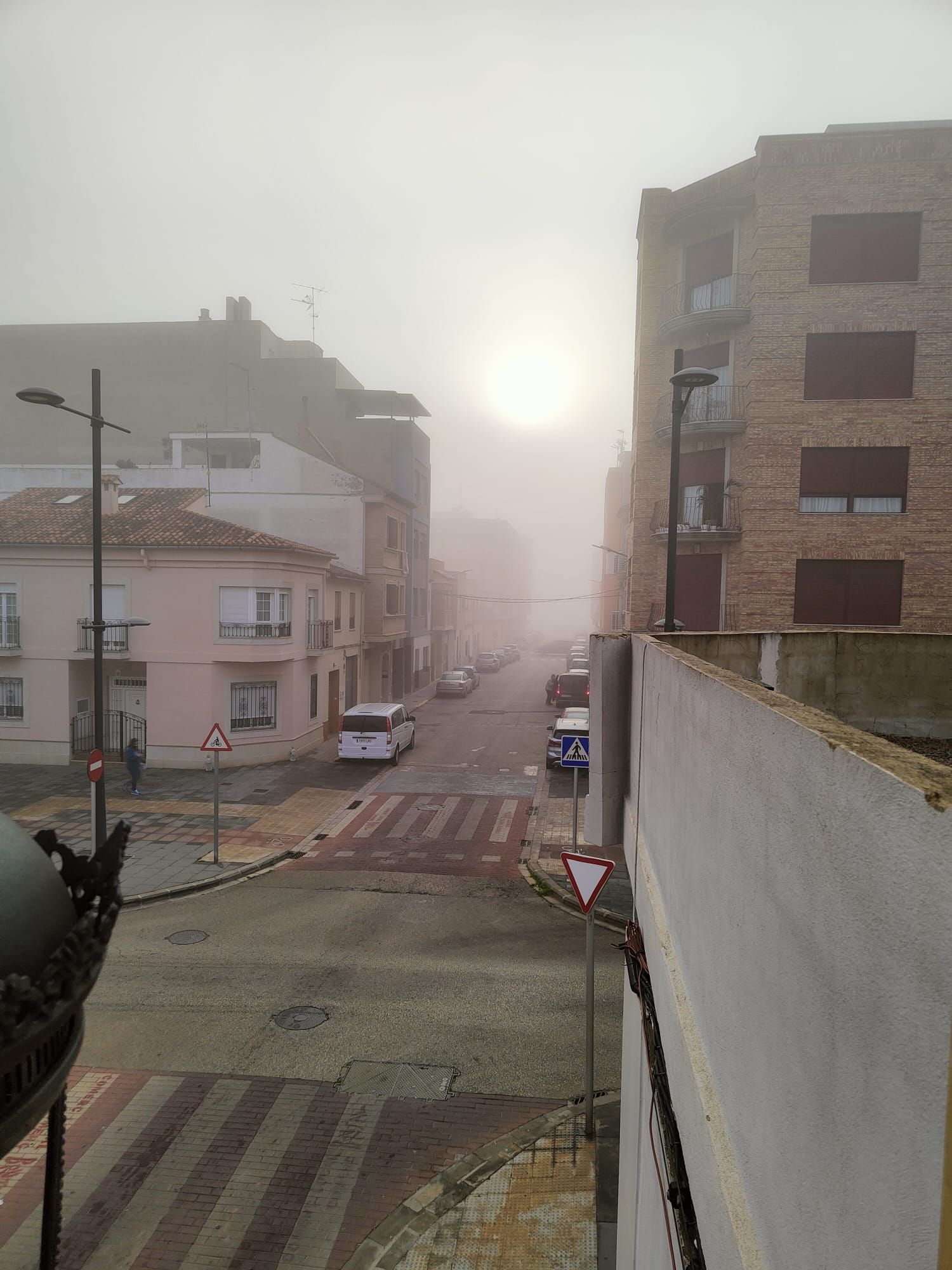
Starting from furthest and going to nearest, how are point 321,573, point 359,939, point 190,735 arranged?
point 321,573 < point 190,735 < point 359,939

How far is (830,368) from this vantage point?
22391 millimetres

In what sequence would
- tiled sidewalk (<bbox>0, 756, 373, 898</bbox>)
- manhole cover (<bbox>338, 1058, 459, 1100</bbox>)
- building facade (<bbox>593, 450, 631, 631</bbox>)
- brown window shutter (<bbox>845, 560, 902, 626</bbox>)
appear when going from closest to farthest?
manhole cover (<bbox>338, 1058, 459, 1100</bbox>) → tiled sidewalk (<bbox>0, 756, 373, 898</bbox>) → brown window shutter (<bbox>845, 560, 902, 626</bbox>) → building facade (<bbox>593, 450, 631, 631</bbox>)

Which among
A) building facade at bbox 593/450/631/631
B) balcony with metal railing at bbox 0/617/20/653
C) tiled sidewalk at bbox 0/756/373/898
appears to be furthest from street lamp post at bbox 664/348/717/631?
building facade at bbox 593/450/631/631

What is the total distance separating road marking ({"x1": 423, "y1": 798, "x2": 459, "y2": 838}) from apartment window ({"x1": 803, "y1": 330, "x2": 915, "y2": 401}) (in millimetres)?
16140

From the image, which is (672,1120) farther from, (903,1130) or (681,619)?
(681,619)

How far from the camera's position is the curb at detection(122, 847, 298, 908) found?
43.1 feet

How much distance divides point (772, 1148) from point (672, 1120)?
183cm

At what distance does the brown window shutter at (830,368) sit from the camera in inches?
874

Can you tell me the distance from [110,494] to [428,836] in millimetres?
16993

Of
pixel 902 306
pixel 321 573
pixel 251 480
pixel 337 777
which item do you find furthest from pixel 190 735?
pixel 902 306

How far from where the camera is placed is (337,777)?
22406 mm

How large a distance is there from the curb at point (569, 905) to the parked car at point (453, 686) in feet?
85.1

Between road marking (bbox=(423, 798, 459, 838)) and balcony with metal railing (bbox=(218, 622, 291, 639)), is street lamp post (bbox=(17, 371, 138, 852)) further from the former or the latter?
balcony with metal railing (bbox=(218, 622, 291, 639))

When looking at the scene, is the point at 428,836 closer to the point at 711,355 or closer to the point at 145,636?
the point at 145,636
